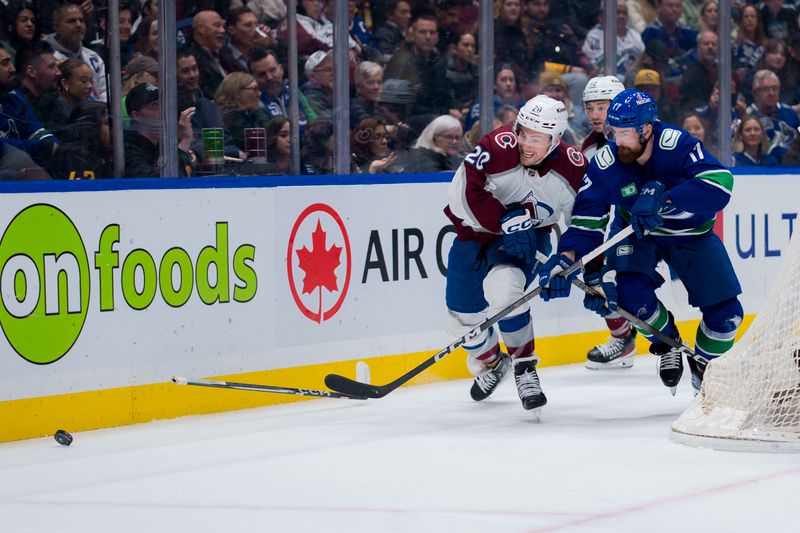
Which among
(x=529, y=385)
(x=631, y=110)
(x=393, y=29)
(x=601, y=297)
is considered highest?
(x=393, y=29)

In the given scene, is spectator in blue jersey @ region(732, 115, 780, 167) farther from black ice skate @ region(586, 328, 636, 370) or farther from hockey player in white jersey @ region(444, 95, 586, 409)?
hockey player in white jersey @ region(444, 95, 586, 409)

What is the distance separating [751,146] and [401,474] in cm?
414

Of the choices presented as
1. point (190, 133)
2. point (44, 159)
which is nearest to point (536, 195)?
point (190, 133)

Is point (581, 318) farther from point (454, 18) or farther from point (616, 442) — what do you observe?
point (616, 442)

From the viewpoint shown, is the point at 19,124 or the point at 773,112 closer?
the point at 19,124

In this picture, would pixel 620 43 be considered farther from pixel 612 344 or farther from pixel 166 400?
pixel 166 400

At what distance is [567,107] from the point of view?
662 centimetres

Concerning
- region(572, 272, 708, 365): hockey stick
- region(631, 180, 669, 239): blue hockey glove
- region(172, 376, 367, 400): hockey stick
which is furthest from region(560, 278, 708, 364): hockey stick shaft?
region(172, 376, 367, 400): hockey stick

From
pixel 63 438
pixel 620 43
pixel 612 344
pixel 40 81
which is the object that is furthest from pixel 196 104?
pixel 620 43

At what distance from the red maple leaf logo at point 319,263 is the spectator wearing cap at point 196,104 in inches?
16.8

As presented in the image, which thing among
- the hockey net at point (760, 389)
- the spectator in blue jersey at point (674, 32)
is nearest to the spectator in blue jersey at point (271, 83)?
the hockey net at point (760, 389)

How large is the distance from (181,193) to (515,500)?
1.96 meters

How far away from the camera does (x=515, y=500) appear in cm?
345

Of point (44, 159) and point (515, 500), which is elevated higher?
point (44, 159)
